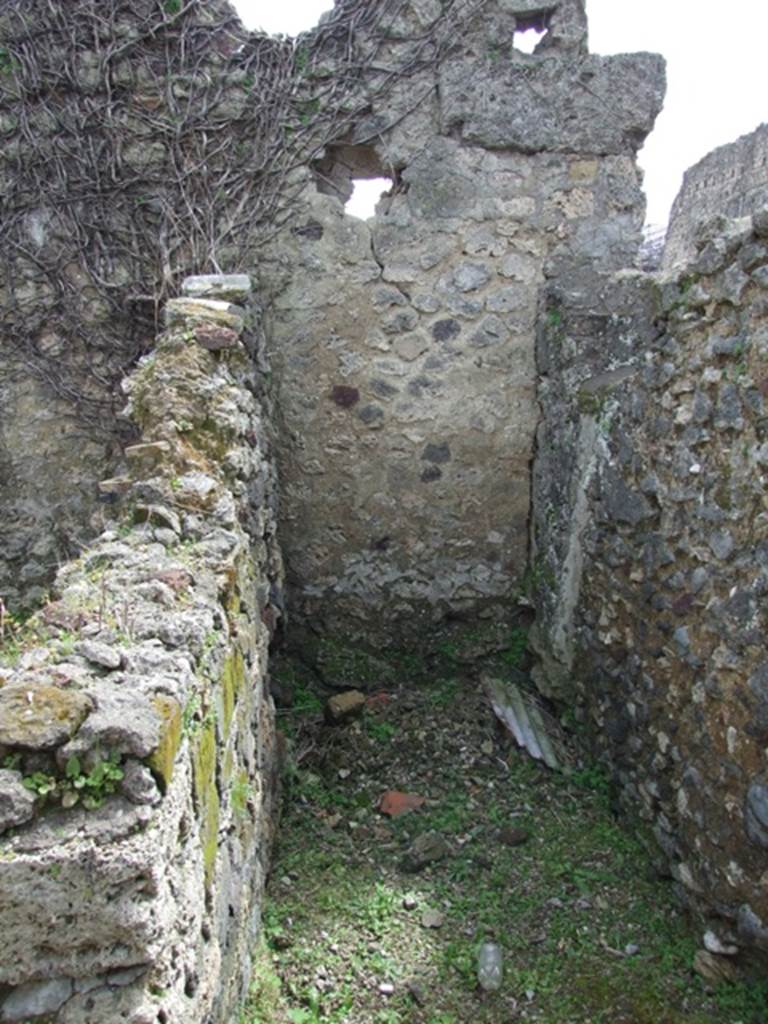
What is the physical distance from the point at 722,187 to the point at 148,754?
11.0 meters

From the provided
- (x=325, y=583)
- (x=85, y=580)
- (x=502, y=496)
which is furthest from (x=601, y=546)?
(x=85, y=580)

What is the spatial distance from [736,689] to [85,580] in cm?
197

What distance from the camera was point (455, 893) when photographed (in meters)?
3.01

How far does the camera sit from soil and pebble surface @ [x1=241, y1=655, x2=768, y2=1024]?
254 centimetres

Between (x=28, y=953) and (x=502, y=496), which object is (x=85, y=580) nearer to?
(x=28, y=953)

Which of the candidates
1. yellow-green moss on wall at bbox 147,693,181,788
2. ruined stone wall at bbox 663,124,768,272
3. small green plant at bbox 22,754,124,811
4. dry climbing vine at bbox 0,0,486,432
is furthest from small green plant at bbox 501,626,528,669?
ruined stone wall at bbox 663,124,768,272

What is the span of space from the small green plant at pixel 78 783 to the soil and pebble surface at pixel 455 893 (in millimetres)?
1266

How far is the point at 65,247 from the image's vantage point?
4312 mm

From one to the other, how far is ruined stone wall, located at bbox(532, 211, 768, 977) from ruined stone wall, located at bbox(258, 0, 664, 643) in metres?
0.31

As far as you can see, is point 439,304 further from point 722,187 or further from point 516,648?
point 722,187

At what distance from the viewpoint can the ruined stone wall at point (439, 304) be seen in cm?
419

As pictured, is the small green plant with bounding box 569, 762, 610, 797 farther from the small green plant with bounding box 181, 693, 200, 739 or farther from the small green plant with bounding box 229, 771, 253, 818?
the small green plant with bounding box 181, 693, 200, 739

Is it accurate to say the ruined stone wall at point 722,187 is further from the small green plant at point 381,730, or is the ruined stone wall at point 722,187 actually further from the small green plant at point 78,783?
the small green plant at point 78,783

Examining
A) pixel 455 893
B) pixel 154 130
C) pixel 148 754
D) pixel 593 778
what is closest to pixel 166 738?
pixel 148 754
